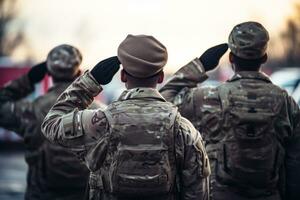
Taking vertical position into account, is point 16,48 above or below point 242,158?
below

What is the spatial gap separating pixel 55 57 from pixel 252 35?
5.05ft

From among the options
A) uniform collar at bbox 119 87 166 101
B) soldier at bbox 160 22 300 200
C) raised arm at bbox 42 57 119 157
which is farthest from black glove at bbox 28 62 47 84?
uniform collar at bbox 119 87 166 101

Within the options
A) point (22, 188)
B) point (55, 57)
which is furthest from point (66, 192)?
point (22, 188)

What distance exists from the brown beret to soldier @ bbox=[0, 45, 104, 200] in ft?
5.68

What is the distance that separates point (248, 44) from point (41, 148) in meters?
1.74

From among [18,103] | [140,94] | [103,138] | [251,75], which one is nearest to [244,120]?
[251,75]

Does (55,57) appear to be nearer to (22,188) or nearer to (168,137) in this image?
(168,137)

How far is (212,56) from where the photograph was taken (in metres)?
4.50

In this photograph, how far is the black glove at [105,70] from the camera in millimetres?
3699

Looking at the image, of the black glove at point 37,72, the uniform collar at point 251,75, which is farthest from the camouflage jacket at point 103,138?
the black glove at point 37,72

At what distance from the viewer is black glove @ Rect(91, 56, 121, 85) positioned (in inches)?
146

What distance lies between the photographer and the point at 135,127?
358cm

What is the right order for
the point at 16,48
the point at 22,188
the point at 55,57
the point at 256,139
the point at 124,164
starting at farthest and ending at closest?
1. the point at 16,48
2. the point at 22,188
3. the point at 55,57
4. the point at 256,139
5. the point at 124,164

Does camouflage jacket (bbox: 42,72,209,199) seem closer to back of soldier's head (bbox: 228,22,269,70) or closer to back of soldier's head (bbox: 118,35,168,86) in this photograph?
back of soldier's head (bbox: 118,35,168,86)
